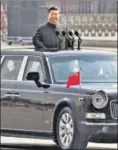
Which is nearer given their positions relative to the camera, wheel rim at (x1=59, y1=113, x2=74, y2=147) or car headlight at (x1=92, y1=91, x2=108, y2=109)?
car headlight at (x1=92, y1=91, x2=108, y2=109)

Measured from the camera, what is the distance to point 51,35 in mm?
13016

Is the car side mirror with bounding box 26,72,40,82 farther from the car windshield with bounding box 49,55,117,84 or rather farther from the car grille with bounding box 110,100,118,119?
the car grille with bounding box 110,100,118,119

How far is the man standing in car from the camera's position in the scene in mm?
12914

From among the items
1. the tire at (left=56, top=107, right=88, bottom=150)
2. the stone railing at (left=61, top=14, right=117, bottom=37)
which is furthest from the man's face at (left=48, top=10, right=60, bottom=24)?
the stone railing at (left=61, top=14, right=117, bottom=37)

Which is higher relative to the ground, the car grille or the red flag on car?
the red flag on car

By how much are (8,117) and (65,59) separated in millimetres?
1153

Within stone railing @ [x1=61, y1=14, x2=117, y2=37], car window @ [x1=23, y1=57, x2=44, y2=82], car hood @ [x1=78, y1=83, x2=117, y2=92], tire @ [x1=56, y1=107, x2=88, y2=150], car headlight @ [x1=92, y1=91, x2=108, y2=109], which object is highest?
car window @ [x1=23, y1=57, x2=44, y2=82]

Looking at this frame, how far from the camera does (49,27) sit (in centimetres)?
1306

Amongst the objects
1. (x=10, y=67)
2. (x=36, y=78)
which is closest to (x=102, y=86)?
(x=36, y=78)

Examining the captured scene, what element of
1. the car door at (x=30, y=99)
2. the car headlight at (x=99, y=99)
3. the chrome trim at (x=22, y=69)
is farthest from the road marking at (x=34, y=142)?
the car headlight at (x=99, y=99)

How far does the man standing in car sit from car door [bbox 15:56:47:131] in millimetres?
577

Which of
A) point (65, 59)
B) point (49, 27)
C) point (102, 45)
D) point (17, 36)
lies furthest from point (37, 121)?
point (102, 45)

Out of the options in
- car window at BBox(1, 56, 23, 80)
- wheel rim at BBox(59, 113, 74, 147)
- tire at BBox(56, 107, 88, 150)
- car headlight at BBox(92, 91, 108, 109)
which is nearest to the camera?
car headlight at BBox(92, 91, 108, 109)

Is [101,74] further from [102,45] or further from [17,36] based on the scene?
[102,45]
